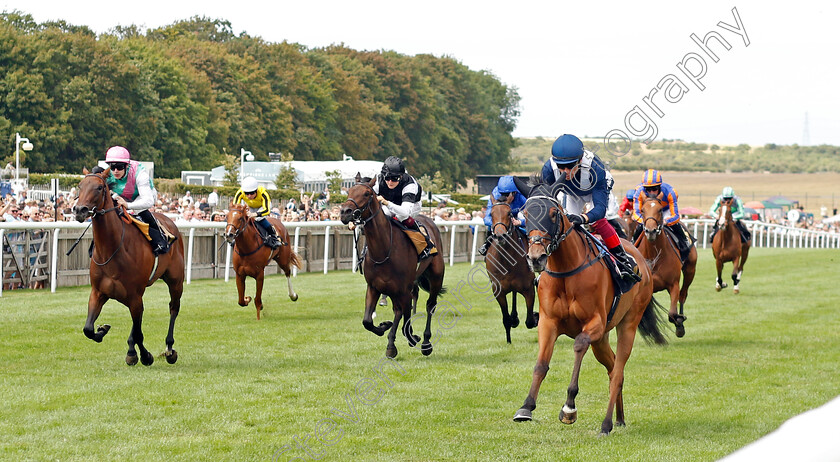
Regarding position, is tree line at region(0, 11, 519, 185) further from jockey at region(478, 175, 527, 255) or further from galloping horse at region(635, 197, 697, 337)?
jockey at region(478, 175, 527, 255)

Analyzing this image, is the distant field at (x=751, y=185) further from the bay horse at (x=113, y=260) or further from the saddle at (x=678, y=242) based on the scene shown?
the bay horse at (x=113, y=260)

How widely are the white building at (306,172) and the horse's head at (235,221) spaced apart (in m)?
30.2

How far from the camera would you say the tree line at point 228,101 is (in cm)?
4375

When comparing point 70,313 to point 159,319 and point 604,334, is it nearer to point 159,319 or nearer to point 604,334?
point 159,319

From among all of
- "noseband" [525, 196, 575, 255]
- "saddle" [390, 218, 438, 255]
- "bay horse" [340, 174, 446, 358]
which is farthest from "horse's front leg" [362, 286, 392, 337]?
"noseband" [525, 196, 575, 255]

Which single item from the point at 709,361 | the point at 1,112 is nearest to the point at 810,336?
the point at 709,361

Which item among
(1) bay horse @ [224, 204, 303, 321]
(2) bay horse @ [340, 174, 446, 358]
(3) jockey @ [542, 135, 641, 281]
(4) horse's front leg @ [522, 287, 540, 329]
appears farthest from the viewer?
(1) bay horse @ [224, 204, 303, 321]

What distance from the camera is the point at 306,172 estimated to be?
47.0m

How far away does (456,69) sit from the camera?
89.6 meters

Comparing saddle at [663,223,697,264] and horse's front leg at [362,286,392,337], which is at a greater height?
saddle at [663,223,697,264]

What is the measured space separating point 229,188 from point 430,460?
28174 millimetres

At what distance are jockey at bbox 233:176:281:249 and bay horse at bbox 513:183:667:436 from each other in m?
6.56

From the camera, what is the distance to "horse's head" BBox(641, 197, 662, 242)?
1017 cm

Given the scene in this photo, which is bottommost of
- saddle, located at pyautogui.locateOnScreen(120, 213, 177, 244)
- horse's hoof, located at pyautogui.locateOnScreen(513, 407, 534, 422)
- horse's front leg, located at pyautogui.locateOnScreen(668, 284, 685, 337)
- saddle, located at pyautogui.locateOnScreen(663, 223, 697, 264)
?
horse's front leg, located at pyautogui.locateOnScreen(668, 284, 685, 337)
